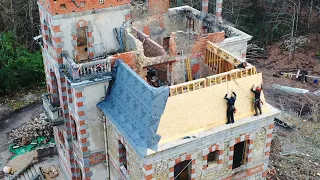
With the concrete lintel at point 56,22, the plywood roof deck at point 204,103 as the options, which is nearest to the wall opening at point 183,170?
the plywood roof deck at point 204,103

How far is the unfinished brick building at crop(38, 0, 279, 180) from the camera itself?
21891mm

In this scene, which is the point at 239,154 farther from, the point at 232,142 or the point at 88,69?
the point at 88,69

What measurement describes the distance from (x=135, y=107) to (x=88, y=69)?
4257 millimetres

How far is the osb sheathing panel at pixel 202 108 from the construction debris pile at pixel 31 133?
2000 cm

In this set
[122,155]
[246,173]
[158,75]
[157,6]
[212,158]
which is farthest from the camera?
[157,6]

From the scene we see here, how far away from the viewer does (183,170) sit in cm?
2353

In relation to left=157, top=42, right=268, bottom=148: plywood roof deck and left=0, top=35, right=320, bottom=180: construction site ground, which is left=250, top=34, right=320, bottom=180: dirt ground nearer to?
left=0, top=35, right=320, bottom=180: construction site ground

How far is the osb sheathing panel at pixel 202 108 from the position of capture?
21.6 meters

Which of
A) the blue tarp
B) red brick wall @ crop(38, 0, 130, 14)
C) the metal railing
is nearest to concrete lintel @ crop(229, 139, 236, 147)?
the blue tarp

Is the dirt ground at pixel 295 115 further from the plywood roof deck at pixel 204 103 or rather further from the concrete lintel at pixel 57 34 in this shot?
the concrete lintel at pixel 57 34

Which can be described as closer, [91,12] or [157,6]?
[91,12]

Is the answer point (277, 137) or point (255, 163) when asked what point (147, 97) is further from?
point (277, 137)

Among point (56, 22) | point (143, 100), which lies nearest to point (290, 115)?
point (143, 100)

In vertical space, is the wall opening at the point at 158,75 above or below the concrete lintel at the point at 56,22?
below
